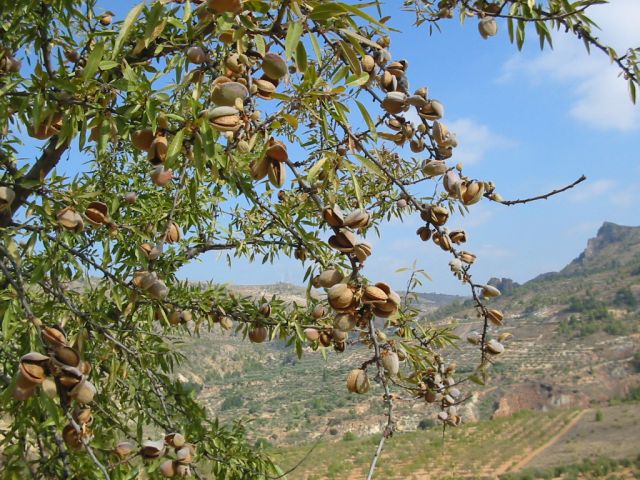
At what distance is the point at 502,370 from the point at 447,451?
46.9ft

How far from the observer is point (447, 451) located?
29.6 meters

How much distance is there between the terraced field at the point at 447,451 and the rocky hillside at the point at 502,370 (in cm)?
208

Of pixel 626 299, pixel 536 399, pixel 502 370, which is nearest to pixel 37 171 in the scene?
pixel 536 399

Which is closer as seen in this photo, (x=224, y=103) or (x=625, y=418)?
(x=224, y=103)

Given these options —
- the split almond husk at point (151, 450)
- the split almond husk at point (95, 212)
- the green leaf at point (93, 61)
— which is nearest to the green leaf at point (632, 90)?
the green leaf at point (93, 61)

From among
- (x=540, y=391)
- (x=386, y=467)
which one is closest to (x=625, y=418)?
(x=540, y=391)

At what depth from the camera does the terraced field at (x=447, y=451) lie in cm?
2652

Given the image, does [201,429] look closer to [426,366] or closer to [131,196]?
[131,196]

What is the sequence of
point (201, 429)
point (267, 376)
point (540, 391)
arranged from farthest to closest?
point (267, 376) → point (540, 391) → point (201, 429)

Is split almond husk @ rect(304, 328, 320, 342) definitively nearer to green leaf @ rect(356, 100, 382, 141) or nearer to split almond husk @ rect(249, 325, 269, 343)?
split almond husk @ rect(249, 325, 269, 343)

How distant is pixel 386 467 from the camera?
2862 cm

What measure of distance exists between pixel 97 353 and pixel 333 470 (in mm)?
27361

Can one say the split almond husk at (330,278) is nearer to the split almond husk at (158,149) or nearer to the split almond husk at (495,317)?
the split almond husk at (158,149)

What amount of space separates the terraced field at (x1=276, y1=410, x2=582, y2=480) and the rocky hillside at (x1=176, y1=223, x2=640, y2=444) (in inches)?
81.8
